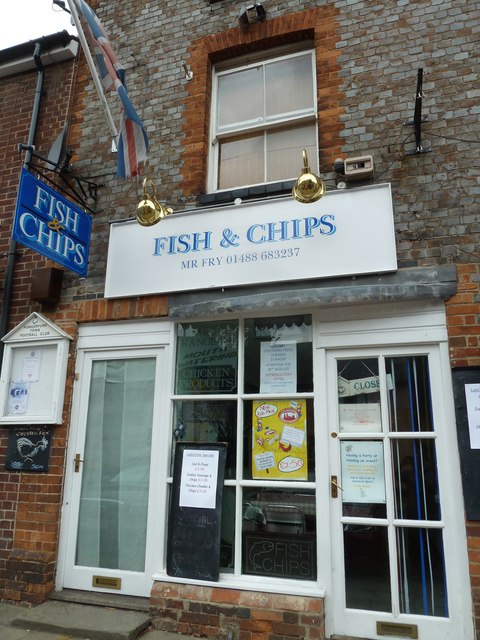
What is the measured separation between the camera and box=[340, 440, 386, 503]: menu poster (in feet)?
12.3

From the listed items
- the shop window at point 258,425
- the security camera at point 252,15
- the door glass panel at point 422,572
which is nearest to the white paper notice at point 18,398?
the shop window at point 258,425

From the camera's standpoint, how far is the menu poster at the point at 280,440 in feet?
13.1

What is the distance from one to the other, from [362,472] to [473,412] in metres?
0.94

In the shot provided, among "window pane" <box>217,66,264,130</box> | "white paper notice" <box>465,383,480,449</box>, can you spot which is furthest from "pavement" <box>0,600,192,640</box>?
"window pane" <box>217,66,264,130</box>

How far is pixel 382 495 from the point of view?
371cm

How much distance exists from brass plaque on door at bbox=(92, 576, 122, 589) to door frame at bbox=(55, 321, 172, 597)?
0.02 metres

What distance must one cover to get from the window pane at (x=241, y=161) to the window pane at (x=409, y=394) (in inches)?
89.7

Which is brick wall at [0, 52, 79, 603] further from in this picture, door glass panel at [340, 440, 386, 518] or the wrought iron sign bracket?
→ the wrought iron sign bracket

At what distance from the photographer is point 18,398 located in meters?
4.80

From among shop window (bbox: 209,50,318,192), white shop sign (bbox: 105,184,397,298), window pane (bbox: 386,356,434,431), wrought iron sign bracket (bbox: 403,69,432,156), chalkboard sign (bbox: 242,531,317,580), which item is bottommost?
chalkboard sign (bbox: 242,531,317,580)

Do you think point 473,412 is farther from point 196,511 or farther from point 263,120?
point 263,120

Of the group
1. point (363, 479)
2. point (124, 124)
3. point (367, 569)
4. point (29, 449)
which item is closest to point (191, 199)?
point (124, 124)

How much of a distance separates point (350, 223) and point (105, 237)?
8.07 ft

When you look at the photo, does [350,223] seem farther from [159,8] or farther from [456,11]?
[159,8]
